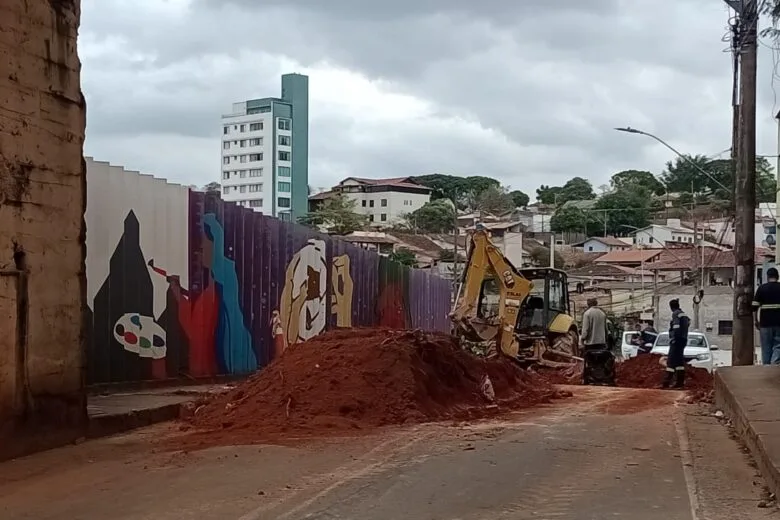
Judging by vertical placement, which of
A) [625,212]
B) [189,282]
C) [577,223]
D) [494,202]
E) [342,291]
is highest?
[494,202]

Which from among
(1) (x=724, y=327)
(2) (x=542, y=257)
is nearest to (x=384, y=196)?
(2) (x=542, y=257)

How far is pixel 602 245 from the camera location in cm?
9000

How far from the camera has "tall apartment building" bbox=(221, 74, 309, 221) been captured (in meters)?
92.1

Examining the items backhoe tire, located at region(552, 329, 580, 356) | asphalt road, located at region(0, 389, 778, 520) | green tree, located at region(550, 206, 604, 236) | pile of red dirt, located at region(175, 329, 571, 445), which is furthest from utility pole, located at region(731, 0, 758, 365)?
green tree, located at region(550, 206, 604, 236)

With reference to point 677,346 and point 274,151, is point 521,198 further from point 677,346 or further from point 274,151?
point 677,346

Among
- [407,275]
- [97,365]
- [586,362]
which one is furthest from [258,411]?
[407,275]

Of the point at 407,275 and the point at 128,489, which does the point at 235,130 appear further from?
the point at 128,489

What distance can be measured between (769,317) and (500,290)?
249 inches

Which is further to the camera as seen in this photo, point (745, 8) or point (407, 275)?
point (407, 275)

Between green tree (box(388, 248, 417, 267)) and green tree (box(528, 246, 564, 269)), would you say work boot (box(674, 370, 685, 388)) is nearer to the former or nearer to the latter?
green tree (box(388, 248, 417, 267))

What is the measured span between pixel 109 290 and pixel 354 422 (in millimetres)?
4330

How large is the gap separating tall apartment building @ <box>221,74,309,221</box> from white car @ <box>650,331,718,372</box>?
60537 millimetres

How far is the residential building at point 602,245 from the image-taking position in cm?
8894

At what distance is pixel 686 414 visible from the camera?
1331 cm
